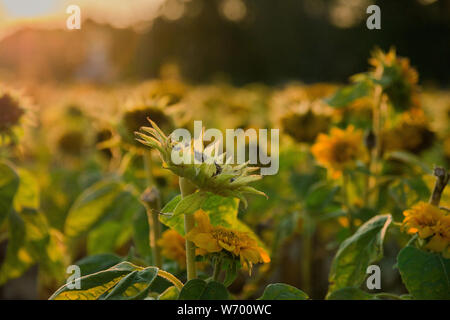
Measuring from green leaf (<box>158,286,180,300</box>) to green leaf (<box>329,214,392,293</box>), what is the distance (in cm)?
32

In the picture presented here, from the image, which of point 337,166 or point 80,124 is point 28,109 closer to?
point 337,166

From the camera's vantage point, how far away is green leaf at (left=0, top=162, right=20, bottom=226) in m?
0.96

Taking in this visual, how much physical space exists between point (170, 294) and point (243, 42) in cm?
1421

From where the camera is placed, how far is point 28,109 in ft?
3.63

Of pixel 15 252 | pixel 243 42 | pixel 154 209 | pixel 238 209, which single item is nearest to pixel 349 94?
pixel 238 209

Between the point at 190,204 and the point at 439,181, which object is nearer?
the point at 190,204

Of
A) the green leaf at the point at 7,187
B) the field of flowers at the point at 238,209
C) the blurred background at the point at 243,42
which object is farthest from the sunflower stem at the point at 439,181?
the blurred background at the point at 243,42

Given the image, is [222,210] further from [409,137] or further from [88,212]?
[409,137]

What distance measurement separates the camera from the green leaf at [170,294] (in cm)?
60

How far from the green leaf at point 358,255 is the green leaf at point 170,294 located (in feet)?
1.05

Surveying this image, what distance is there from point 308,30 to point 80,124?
39.8 feet

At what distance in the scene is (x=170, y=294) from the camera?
1.99 ft

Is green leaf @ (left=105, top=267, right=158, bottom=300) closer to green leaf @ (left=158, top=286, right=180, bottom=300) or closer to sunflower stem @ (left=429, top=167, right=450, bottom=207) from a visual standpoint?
green leaf @ (left=158, top=286, right=180, bottom=300)

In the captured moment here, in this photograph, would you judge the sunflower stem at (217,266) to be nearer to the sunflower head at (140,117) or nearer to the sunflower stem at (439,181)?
the sunflower stem at (439,181)
